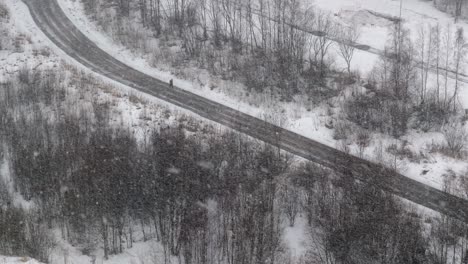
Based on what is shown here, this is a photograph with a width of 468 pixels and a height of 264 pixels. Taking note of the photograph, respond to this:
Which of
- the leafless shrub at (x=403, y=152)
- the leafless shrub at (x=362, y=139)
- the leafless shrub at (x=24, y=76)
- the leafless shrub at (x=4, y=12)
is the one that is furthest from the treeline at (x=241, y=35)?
the leafless shrub at (x=24, y=76)

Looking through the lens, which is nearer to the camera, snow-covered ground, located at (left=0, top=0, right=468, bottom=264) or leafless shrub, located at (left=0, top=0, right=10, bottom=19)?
snow-covered ground, located at (left=0, top=0, right=468, bottom=264)

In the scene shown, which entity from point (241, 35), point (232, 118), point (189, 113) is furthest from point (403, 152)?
point (241, 35)

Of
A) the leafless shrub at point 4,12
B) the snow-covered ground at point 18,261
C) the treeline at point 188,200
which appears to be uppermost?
the leafless shrub at point 4,12

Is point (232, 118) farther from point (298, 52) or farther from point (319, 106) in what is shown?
point (298, 52)

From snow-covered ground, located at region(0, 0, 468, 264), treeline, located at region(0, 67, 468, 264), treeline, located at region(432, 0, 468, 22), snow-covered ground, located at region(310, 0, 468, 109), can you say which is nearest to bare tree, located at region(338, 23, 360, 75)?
snow-covered ground, located at region(310, 0, 468, 109)

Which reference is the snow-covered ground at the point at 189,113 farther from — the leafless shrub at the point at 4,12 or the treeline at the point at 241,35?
the treeline at the point at 241,35

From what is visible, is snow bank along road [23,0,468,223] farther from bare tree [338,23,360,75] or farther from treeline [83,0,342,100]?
bare tree [338,23,360,75]
